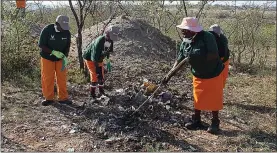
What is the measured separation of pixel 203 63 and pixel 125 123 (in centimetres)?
135

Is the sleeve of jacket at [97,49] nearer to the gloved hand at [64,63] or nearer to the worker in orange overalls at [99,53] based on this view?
the worker in orange overalls at [99,53]

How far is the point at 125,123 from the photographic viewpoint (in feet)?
17.6

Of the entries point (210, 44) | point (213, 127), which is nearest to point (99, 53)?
point (210, 44)

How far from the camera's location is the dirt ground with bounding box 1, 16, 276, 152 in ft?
16.0

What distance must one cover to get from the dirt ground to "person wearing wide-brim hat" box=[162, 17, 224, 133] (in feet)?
1.66

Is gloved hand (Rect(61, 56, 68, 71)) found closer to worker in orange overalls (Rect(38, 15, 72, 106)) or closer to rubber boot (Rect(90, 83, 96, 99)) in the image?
worker in orange overalls (Rect(38, 15, 72, 106))

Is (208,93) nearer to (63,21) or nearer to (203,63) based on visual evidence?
(203,63)

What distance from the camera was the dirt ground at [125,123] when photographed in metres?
4.88

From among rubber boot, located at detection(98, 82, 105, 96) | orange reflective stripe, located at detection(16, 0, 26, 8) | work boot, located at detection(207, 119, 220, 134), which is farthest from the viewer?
orange reflective stripe, located at detection(16, 0, 26, 8)

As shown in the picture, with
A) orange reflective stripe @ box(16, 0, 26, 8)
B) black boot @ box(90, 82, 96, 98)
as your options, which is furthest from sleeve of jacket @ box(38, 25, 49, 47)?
orange reflective stripe @ box(16, 0, 26, 8)

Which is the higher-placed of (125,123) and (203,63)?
(203,63)

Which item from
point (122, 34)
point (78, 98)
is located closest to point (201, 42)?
point (78, 98)

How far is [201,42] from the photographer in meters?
5.02

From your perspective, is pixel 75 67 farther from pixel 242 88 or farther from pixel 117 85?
pixel 242 88
